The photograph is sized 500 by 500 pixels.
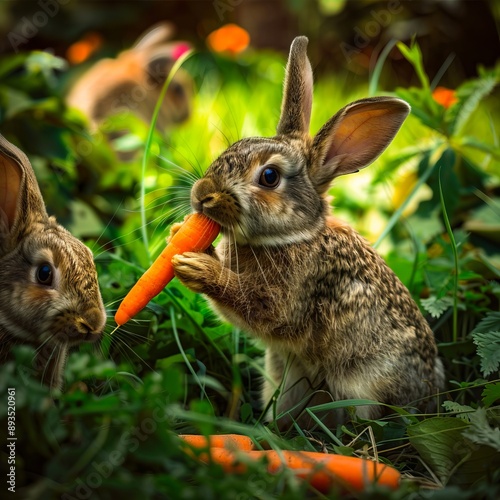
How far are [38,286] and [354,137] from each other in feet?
4.87

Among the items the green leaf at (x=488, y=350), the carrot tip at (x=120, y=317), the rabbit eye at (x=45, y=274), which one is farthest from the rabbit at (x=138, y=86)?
the green leaf at (x=488, y=350)

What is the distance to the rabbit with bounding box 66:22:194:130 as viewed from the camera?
6555 millimetres

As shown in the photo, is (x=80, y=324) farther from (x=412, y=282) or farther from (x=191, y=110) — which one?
(x=191, y=110)

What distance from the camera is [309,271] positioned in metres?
2.82

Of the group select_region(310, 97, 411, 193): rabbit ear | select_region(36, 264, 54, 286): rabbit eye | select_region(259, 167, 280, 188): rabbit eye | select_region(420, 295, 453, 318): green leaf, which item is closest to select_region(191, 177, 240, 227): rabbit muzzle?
select_region(259, 167, 280, 188): rabbit eye

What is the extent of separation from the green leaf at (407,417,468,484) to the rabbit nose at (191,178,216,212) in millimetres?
1197

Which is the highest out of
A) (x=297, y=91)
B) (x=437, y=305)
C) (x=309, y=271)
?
(x=297, y=91)

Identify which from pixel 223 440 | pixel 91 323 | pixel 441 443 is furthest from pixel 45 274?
pixel 441 443

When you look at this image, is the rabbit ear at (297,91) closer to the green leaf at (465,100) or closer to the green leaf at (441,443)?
the green leaf at (465,100)

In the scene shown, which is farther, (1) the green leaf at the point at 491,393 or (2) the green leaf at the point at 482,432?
(1) the green leaf at the point at 491,393

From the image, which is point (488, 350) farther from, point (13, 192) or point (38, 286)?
point (13, 192)

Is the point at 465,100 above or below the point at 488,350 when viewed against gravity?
above

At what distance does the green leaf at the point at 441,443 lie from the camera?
2326 millimetres

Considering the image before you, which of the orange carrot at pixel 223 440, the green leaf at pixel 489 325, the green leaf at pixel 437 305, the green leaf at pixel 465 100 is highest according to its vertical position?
the green leaf at pixel 465 100
